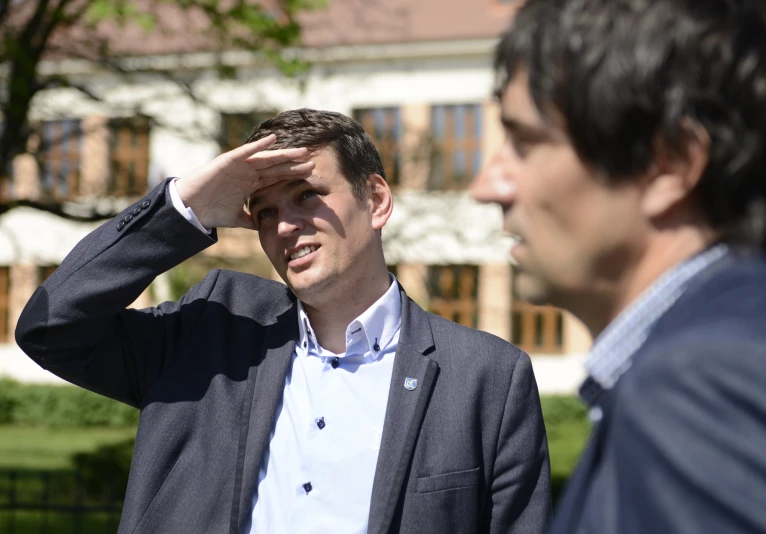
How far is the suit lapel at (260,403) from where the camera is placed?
2.39 meters

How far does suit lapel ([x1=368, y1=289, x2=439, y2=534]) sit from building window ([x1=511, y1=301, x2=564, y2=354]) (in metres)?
24.0

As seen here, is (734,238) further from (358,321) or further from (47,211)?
(47,211)

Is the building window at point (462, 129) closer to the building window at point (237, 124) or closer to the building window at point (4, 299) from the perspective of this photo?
the building window at point (237, 124)

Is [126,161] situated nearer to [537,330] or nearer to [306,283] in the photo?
[306,283]

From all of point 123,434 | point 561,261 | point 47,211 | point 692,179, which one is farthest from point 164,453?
point 123,434

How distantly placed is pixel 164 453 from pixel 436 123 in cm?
2358

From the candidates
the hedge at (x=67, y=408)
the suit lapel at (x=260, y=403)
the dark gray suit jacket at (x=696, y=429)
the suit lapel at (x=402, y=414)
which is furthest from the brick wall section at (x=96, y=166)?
the hedge at (x=67, y=408)

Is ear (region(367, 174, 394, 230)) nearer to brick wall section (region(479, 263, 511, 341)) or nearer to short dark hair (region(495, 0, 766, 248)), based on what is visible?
short dark hair (region(495, 0, 766, 248))

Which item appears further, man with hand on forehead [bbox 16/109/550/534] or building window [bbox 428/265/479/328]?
building window [bbox 428/265/479/328]

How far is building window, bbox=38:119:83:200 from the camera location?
867 cm

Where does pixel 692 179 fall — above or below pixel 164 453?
above

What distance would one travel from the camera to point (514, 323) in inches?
1051

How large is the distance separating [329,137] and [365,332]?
65 cm

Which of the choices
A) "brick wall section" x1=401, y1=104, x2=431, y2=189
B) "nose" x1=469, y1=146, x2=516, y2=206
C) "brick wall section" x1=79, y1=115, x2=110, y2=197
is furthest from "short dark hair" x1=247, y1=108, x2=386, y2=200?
"brick wall section" x1=401, y1=104, x2=431, y2=189
